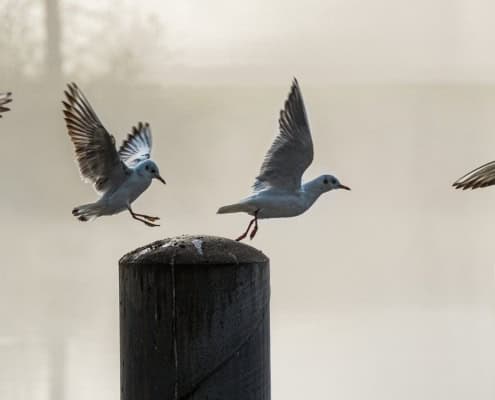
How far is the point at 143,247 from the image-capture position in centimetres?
89

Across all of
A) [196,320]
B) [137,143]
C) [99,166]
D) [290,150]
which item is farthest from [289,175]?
[196,320]

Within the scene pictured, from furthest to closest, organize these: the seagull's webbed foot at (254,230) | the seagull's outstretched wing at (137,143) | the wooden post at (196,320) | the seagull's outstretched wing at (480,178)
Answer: the seagull's outstretched wing at (137,143), the seagull's outstretched wing at (480,178), the seagull's webbed foot at (254,230), the wooden post at (196,320)

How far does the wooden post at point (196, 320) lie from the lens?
84 cm

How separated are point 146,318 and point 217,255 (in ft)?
0.32

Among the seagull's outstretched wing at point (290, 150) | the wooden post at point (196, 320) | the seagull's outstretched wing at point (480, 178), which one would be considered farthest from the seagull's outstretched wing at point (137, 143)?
the wooden post at point (196, 320)

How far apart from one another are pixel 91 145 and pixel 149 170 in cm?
17

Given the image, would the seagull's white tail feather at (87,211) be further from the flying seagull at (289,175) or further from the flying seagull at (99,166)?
the flying seagull at (289,175)

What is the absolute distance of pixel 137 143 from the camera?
2361mm

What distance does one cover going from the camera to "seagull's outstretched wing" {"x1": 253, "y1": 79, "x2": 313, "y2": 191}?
6.36 feet

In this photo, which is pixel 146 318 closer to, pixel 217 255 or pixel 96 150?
pixel 217 255

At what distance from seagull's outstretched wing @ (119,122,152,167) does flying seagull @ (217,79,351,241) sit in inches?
18.3

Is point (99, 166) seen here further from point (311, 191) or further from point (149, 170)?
point (311, 191)

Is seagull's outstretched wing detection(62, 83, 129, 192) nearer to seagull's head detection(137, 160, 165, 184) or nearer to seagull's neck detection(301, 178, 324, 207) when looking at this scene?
seagull's head detection(137, 160, 165, 184)

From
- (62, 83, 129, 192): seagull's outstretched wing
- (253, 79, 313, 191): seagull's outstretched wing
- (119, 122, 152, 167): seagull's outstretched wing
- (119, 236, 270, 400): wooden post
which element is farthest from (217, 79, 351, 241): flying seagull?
(119, 236, 270, 400): wooden post
